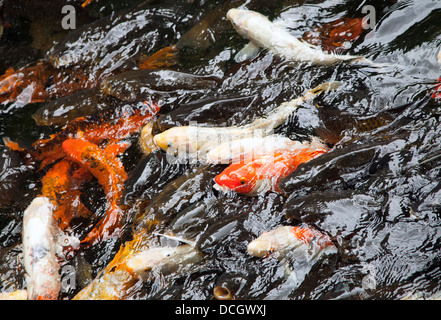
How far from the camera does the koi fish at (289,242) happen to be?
314 cm

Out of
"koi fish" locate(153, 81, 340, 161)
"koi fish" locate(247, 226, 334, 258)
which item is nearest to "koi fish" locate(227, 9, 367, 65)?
"koi fish" locate(153, 81, 340, 161)

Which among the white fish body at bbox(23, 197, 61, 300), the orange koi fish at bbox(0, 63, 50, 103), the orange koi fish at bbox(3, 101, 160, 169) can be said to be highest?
the orange koi fish at bbox(0, 63, 50, 103)

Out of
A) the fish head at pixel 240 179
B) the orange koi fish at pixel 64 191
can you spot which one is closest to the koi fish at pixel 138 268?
the fish head at pixel 240 179

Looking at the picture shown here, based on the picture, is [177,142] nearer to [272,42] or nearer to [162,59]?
[162,59]

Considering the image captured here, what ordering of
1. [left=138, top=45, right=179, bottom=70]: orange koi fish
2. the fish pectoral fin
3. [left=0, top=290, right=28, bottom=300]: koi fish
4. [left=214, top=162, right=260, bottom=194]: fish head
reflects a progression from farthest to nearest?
[left=138, top=45, right=179, bottom=70]: orange koi fish → the fish pectoral fin → [left=214, top=162, right=260, bottom=194]: fish head → [left=0, top=290, right=28, bottom=300]: koi fish

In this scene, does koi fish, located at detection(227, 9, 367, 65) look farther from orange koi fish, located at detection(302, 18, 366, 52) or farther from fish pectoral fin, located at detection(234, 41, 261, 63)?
orange koi fish, located at detection(302, 18, 366, 52)

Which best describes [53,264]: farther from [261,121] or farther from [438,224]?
[438,224]

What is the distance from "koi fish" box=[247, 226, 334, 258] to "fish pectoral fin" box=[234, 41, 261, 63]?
2.60m

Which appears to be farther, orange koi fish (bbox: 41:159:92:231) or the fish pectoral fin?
the fish pectoral fin

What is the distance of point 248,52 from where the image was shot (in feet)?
16.9

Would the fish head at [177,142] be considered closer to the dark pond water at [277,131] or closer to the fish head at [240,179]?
the dark pond water at [277,131]

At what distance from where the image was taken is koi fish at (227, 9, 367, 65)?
15.3 feet
